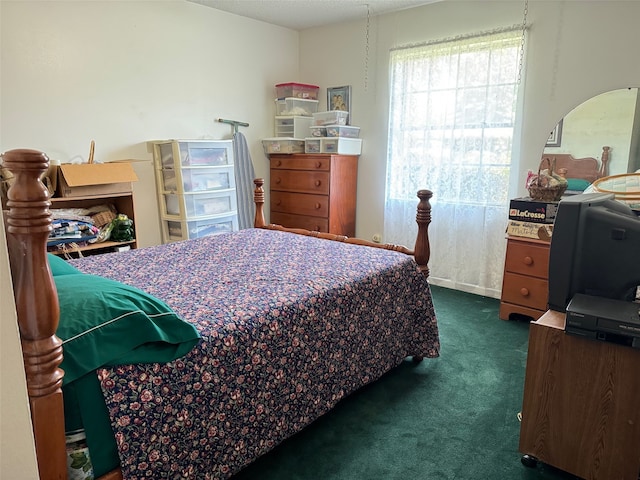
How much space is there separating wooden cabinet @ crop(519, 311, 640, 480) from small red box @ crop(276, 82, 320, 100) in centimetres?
336

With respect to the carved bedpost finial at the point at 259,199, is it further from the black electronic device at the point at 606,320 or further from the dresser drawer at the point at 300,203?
the black electronic device at the point at 606,320

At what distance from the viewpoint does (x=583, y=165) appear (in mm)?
3047

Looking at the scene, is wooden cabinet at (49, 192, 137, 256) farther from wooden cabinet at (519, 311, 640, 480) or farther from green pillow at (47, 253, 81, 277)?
wooden cabinet at (519, 311, 640, 480)

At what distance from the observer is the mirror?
9.31 ft

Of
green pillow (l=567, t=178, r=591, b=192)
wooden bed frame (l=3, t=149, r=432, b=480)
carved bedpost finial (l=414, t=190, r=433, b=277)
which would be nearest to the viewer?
wooden bed frame (l=3, t=149, r=432, b=480)

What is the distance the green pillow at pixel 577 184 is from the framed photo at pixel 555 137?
0.94 ft

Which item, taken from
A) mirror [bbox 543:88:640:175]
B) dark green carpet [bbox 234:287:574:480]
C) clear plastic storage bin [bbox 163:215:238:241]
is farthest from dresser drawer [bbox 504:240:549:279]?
clear plastic storage bin [bbox 163:215:238:241]

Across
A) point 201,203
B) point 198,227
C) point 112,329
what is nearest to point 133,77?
point 201,203

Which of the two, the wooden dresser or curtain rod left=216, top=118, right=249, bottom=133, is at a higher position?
curtain rod left=216, top=118, right=249, bottom=133

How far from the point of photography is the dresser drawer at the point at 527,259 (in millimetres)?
2955

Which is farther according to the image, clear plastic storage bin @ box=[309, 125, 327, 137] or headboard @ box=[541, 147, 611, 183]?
clear plastic storage bin @ box=[309, 125, 327, 137]

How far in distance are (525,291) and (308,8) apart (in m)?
2.92

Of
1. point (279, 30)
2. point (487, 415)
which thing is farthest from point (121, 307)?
point (279, 30)

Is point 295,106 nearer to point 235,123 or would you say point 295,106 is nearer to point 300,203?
point 235,123
